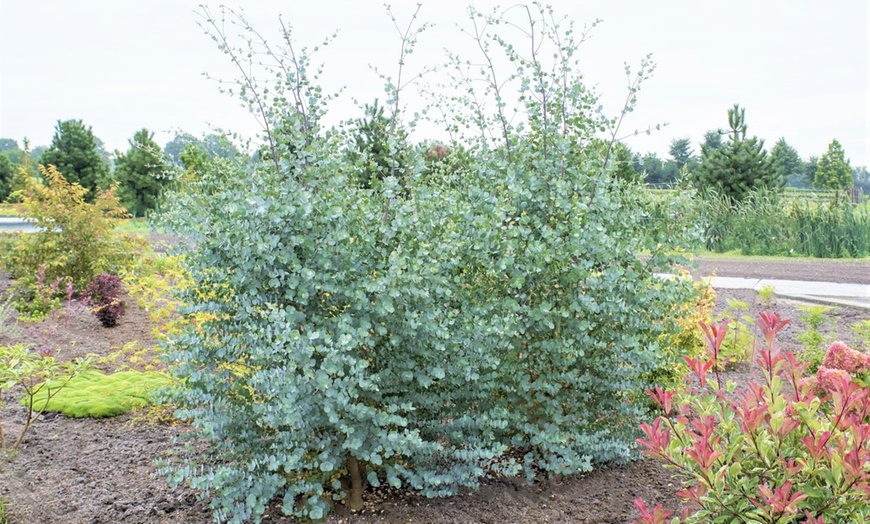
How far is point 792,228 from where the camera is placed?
13953 mm

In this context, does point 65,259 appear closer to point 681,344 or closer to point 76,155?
point 681,344

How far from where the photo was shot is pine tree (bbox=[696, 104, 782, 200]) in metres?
18.4

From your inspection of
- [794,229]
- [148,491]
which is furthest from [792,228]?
[148,491]

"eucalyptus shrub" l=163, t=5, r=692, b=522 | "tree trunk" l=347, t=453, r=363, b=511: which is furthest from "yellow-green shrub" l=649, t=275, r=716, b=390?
"tree trunk" l=347, t=453, r=363, b=511

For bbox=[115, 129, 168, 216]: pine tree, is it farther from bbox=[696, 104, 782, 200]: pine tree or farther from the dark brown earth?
the dark brown earth

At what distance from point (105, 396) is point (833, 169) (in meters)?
35.7

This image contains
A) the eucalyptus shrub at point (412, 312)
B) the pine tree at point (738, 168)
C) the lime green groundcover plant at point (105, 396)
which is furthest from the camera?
the pine tree at point (738, 168)

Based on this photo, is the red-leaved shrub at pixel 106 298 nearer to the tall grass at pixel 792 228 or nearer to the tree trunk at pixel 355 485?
the tree trunk at pixel 355 485

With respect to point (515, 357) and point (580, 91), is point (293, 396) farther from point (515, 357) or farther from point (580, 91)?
point (580, 91)

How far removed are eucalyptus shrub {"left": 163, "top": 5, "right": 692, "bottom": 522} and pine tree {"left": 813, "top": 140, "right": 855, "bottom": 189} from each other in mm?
32557

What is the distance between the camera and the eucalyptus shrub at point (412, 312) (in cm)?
284

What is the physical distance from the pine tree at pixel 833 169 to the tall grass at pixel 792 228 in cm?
1963

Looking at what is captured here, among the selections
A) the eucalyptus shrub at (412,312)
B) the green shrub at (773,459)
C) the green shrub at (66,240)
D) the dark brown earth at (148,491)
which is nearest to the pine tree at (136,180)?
the green shrub at (66,240)

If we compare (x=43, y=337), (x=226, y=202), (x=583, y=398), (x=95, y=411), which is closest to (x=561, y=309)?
(x=583, y=398)
